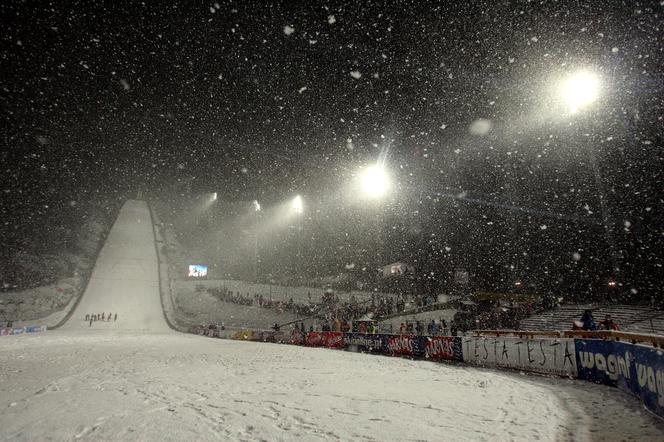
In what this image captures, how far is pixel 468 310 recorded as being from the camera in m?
25.5

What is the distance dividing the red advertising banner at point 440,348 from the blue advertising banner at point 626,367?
16.7 feet

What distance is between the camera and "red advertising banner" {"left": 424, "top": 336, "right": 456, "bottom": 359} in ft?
47.0

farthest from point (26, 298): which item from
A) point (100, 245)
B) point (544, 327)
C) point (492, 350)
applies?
point (544, 327)

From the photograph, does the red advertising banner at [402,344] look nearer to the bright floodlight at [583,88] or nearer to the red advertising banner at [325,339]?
the red advertising banner at [325,339]

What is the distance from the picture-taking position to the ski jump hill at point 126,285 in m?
35.4

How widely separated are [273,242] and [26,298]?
32.6m

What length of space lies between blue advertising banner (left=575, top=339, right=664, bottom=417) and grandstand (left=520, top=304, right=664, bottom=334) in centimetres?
1171

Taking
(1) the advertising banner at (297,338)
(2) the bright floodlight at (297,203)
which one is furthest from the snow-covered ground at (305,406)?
(2) the bright floodlight at (297,203)

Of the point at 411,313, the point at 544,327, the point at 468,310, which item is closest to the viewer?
the point at 544,327

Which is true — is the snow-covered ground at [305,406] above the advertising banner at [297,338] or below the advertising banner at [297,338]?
above

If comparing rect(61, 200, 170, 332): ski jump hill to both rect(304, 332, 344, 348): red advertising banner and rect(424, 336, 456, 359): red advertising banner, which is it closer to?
rect(304, 332, 344, 348): red advertising banner

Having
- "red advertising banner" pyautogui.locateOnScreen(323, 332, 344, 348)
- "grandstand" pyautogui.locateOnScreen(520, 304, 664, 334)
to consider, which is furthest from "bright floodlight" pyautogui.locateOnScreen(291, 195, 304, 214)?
"grandstand" pyautogui.locateOnScreen(520, 304, 664, 334)

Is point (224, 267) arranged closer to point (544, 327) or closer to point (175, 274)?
point (175, 274)

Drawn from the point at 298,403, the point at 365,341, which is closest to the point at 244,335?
the point at 365,341
